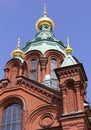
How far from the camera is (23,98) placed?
990 inches

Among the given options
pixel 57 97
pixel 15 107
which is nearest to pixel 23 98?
pixel 15 107

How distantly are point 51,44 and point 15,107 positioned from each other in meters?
13.2

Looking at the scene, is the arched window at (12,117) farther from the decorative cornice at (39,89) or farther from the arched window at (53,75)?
the arched window at (53,75)

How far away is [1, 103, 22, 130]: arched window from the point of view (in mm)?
24234

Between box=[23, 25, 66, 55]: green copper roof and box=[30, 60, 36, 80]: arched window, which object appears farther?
box=[23, 25, 66, 55]: green copper roof

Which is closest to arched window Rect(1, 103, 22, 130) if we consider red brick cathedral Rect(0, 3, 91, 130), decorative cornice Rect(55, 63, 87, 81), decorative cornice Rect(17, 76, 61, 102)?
red brick cathedral Rect(0, 3, 91, 130)

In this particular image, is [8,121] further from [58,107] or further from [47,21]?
[47,21]

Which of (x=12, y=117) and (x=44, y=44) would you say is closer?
(x=12, y=117)

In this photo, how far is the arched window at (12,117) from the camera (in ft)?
79.5

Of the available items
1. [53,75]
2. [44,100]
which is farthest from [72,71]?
[53,75]

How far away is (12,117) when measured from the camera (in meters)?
24.8

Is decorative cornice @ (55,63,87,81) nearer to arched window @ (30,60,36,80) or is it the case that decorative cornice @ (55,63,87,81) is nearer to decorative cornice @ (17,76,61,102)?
decorative cornice @ (17,76,61,102)

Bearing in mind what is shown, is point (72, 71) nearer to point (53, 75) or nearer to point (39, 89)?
point (39, 89)

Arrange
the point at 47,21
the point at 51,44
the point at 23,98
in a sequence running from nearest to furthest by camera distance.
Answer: the point at 23,98 < the point at 51,44 < the point at 47,21
